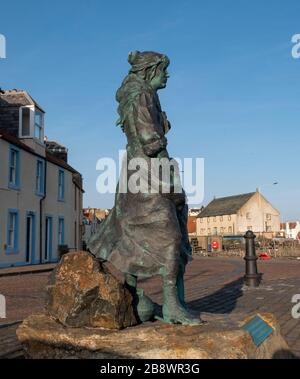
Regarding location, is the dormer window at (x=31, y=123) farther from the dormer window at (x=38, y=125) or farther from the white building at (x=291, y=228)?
the white building at (x=291, y=228)

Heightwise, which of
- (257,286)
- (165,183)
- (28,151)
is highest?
(28,151)

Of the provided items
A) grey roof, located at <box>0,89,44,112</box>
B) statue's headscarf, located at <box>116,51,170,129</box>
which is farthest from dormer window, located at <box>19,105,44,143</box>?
statue's headscarf, located at <box>116,51,170,129</box>

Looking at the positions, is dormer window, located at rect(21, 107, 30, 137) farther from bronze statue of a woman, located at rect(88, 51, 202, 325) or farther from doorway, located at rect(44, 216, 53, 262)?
bronze statue of a woman, located at rect(88, 51, 202, 325)

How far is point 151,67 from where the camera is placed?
4570 mm

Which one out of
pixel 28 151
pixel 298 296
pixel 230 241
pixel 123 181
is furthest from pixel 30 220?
pixel 230 241

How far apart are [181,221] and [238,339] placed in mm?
1354

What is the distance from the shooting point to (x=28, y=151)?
23.0m

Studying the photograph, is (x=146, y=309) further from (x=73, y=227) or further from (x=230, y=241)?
(x=230, y=241)

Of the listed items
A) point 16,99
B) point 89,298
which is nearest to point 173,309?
point 89,298

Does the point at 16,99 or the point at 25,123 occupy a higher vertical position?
the point at 16,99

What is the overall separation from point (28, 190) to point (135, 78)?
1968cm

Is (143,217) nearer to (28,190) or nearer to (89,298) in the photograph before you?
(89,298)

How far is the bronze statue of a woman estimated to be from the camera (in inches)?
164

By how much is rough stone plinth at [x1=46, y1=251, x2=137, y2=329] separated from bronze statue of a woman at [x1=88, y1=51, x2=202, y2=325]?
22cm
